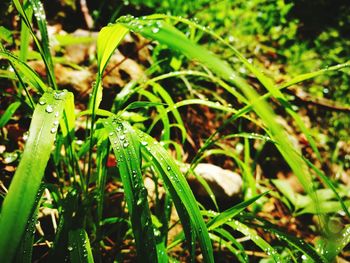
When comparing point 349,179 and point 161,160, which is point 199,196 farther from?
point 349,179

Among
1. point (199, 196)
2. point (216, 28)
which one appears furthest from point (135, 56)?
point (199, 196)

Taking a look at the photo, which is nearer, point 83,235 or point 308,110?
point 83,235

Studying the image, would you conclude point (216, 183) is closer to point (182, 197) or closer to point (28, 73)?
point (182, 197)

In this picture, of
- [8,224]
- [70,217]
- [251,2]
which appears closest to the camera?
[8,224]

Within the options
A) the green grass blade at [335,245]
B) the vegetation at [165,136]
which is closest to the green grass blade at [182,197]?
the vegetation at [165,136]

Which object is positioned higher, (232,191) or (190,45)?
(232,191)

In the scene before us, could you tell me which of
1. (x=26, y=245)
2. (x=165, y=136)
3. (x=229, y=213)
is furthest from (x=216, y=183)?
(x=26, y=245)
